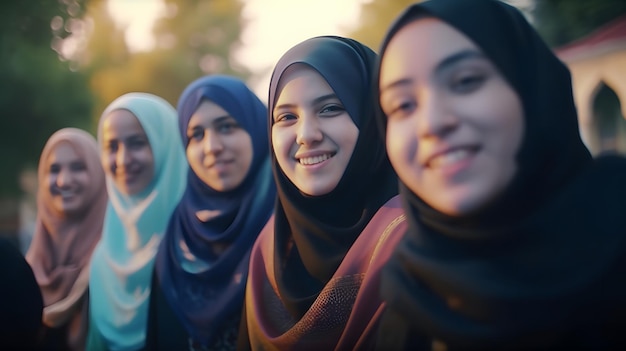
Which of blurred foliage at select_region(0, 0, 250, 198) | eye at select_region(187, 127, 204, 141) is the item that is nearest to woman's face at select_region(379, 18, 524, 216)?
eye at select_region(187, 127, 204, 141)

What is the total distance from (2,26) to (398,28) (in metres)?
3.01

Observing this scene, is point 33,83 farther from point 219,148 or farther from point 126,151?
point 219,148

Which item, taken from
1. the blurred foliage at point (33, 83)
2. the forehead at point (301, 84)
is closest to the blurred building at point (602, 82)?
the forehead at point (301, 84)

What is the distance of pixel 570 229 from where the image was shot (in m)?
1.09

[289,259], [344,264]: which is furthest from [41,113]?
[344,264]

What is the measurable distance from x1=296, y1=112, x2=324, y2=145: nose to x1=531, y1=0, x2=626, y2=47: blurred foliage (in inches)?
31.2

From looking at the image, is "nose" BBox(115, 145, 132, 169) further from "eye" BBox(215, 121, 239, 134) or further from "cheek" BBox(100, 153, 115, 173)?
"eye" BBox(215, 121, 239, 134)

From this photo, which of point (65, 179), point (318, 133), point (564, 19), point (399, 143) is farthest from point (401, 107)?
point (65, 179)

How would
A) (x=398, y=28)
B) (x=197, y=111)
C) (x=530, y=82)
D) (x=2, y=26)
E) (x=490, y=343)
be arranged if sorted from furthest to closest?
(x=2, y=26) < (x=197, y=111) < (x=398, y=28) < (x=530, y=82) < (x=490, y=343)

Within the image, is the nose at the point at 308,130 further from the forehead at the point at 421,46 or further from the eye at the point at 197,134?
the eye at the point at 197,134

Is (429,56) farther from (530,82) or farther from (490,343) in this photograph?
(490,343)

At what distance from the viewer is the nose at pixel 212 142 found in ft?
7.41

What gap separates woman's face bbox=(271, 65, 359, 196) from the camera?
5.64ft

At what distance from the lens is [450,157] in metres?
1.19
